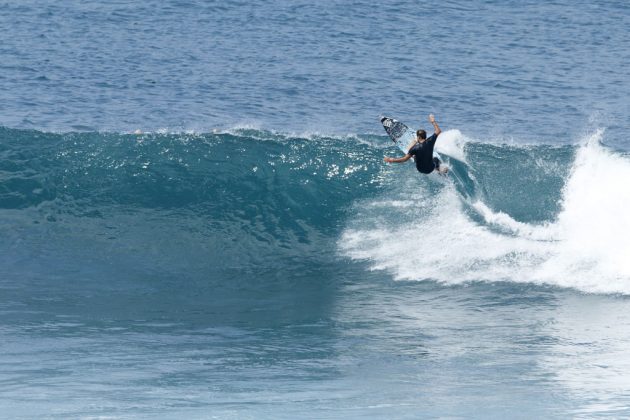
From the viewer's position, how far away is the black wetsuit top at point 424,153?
20.8 m

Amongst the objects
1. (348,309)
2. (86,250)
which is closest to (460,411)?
(348,309)

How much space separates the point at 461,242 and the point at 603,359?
19.0 ft

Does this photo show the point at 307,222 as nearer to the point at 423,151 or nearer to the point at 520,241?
the point at 423,151

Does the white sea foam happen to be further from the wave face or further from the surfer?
the surfer

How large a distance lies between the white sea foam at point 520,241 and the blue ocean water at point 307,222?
5cm

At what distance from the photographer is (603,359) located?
54.3 feet

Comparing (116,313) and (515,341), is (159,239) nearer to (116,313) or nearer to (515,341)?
(116,313)

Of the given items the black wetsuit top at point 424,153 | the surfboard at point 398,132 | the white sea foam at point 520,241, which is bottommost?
the white sea foam at point 520,241

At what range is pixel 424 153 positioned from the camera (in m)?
20.8

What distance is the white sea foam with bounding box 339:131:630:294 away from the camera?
20906 mm

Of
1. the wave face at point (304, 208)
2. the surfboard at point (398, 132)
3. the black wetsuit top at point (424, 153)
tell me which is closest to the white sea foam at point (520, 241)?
the wave face at point (304, 208)

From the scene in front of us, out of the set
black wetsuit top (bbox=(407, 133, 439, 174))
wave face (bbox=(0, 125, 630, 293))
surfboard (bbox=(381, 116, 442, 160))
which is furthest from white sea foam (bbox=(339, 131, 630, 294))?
black wetsuit top (bbox=(407, 133, 439, 174))

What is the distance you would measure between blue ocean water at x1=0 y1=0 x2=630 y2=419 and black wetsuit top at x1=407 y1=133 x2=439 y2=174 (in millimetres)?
1830

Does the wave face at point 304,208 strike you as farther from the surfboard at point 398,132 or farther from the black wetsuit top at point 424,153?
the black wetsuit top at point 424,153
